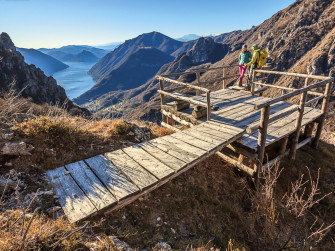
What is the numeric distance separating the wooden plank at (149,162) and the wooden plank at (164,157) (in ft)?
0.31

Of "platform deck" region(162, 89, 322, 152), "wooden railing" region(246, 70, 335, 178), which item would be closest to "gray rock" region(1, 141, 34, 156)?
"platform deck" region(162, 89, 322, 152)

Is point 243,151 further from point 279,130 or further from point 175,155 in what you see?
point 175,155

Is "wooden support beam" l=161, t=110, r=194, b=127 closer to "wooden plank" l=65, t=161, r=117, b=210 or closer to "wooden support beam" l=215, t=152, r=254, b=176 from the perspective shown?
"wooden support beam" l=215, t=152, r=254, b=176

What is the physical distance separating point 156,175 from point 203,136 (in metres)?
2.14

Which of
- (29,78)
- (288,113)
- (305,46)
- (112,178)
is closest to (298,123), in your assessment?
(288,113)

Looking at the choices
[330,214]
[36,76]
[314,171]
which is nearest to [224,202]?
[330,214]

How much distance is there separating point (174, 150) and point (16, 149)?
10.7ft

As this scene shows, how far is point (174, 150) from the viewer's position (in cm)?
453

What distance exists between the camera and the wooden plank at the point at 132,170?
11.1 ft

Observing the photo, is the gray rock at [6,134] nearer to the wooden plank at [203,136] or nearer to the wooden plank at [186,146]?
the wooden plank at [186,146]

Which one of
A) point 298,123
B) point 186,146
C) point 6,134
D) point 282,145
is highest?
point 6,134

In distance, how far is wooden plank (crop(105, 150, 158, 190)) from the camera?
11.1 feet

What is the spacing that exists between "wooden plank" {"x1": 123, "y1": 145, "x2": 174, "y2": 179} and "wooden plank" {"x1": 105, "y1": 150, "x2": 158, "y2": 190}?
0.09 meters

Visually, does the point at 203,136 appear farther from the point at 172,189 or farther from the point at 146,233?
the point at 146,233
